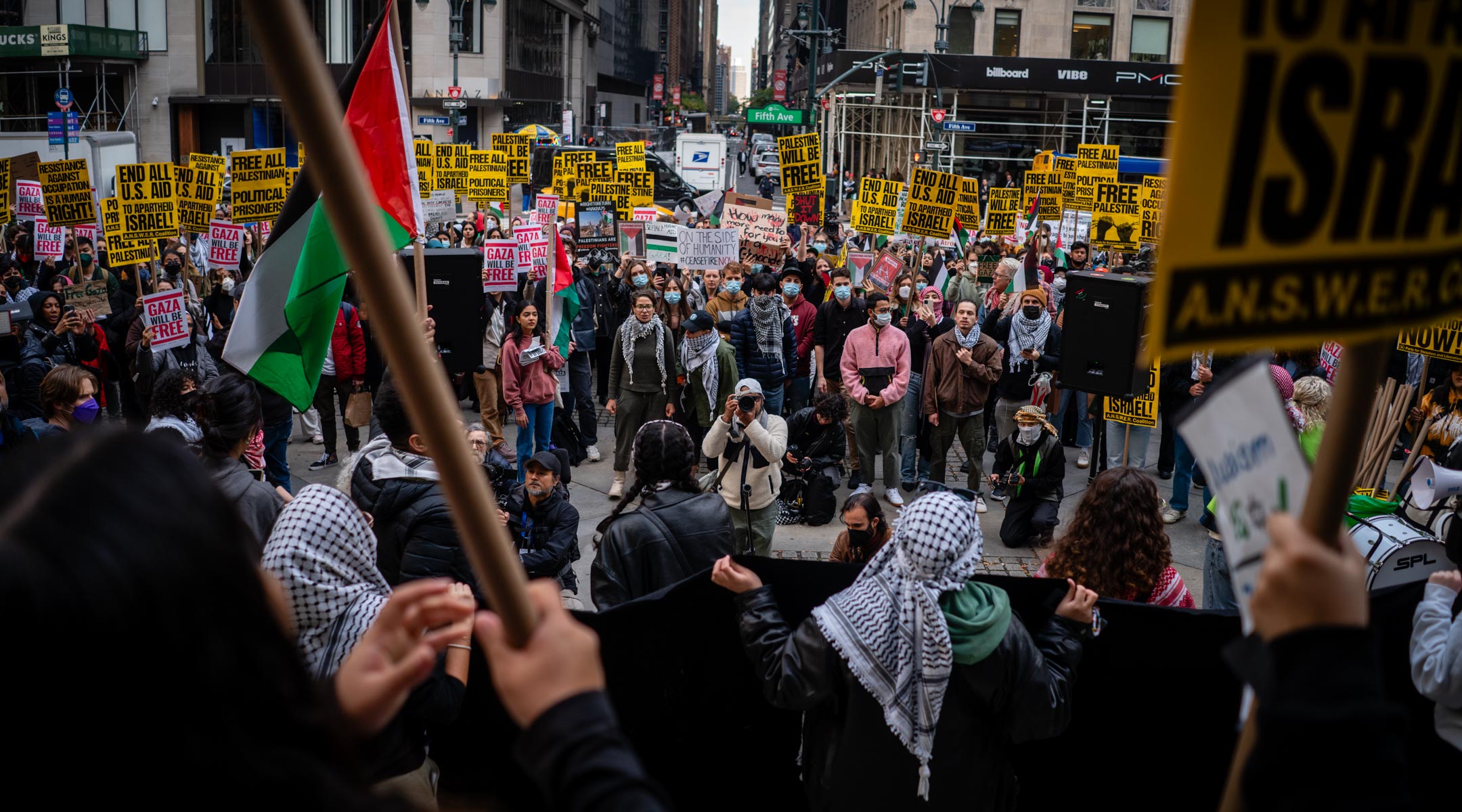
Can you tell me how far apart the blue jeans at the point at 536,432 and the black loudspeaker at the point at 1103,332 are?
4452 mm

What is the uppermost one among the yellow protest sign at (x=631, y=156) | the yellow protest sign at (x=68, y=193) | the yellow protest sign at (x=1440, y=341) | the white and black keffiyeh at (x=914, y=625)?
the yellow protest sign at (x=631, y=156)

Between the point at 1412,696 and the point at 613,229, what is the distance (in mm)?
16385

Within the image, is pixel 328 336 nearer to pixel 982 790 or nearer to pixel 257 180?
pixel 982 790

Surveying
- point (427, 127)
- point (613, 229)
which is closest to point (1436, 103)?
point (613, 229)

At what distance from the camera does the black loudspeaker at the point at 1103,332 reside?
9.18 m

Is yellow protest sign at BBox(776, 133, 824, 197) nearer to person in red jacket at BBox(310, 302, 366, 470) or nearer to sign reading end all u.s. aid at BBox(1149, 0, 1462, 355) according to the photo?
person in red jacket at BBox(310, 302, 366, 470)

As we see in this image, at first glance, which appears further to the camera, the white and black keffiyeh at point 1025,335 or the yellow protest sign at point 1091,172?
the yellow protest sign at point 1091,172

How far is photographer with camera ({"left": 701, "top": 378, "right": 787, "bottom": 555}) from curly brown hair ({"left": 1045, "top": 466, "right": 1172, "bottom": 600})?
11.4 feet

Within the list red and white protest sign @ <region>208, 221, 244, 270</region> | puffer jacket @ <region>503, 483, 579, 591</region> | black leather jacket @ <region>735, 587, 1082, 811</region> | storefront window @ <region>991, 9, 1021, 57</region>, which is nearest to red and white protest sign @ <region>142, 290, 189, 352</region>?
red and white protest sign @ <region>208, 221, 244, 270</region>

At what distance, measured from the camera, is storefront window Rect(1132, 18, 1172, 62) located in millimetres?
45812

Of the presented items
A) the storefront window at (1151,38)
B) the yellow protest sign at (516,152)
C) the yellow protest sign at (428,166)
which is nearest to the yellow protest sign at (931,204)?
the yellow protest sign at (516,152)

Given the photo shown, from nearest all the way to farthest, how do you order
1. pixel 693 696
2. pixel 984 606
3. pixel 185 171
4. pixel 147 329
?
pixel 984 606
pixel 693 696
pixel 147 329
pixel 185 171

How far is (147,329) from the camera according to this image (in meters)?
9.90

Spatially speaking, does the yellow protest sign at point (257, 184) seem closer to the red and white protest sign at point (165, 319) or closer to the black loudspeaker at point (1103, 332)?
the red and white protest sign at point (165, 319)
